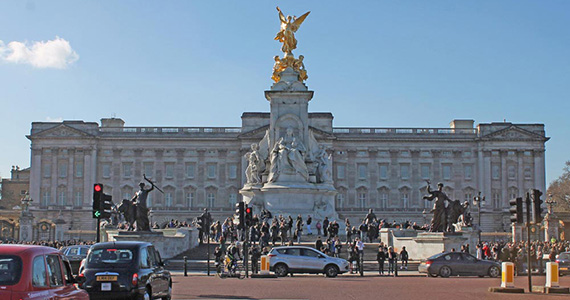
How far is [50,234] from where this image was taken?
8500 centimetres

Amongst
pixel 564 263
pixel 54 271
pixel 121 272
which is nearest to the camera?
pixel 54 271

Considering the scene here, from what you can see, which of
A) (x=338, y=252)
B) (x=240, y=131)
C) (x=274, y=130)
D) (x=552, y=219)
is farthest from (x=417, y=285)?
(x=240, y=131)

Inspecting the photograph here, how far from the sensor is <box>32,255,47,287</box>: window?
36.7 feet

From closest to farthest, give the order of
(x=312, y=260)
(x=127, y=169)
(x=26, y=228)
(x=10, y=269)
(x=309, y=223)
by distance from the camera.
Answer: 1. (x=10, y=269)
2. (x=312, y=260)
3. (x=309, y=223)
4. (x=26, y=228)
5. (x=127, y=169)

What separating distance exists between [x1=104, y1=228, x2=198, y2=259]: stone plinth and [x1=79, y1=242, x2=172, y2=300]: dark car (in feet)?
62.0

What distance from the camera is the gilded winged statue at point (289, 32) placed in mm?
52719

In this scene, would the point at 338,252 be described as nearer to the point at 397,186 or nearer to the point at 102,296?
the point at 102,296

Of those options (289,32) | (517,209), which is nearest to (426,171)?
(289,32)

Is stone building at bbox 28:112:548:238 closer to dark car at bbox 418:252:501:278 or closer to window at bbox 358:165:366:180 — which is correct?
window at bbox 358:165:366:180

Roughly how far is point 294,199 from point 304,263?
16676mm

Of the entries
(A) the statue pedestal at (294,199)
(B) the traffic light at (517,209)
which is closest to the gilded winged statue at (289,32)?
(A) the statue pedestal at (294,199)

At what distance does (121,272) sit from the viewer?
17.8 meters

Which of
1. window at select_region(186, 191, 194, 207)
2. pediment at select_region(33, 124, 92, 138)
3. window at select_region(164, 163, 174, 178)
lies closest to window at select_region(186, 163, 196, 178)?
window at select_region(164, 163, 174, 178)

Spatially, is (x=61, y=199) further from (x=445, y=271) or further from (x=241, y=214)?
(x=445, y=271)
